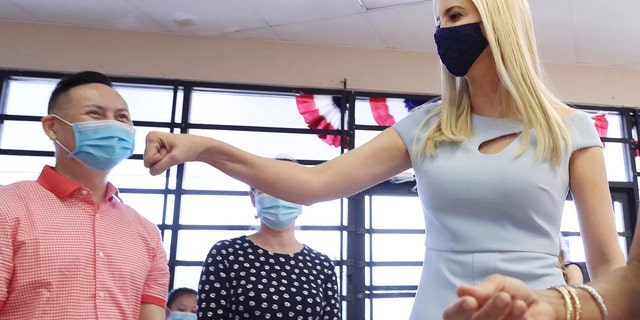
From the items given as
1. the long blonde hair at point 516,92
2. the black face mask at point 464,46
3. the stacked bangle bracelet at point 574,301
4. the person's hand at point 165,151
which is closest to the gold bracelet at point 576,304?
the stacked bangle bracelet at point 574,301

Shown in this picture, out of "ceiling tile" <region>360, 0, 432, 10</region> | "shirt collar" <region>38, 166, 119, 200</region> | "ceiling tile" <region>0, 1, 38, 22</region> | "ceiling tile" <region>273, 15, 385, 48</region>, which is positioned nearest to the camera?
"shirt collar" <region>38, 166, 119, 200</region>

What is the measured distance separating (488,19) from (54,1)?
385 cm

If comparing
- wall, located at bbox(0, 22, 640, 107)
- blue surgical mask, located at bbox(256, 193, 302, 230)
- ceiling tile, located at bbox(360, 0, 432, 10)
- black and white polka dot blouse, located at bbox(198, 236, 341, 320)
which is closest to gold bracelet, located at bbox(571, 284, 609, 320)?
black and white polka dot blouse, located at bbox(198, 236, 341, 320)

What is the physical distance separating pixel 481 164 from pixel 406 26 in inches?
135

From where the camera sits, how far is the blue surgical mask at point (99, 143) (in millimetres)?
1884

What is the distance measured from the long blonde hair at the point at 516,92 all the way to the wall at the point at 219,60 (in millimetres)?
3464

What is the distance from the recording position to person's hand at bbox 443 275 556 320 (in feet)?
2.04

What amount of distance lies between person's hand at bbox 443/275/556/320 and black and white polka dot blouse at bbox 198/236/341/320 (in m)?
1.62

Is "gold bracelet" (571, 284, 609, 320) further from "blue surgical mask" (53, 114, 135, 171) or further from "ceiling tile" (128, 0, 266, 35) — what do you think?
"ceiling tile" (128, 0, 266, 35)

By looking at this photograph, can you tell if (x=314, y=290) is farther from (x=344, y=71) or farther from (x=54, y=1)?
(x=54, y=1)

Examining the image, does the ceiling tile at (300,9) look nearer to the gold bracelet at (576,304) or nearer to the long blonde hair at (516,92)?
the long blonde hair at (516,92)

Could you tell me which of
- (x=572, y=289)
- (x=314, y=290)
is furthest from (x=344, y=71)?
(x=572, y=289)

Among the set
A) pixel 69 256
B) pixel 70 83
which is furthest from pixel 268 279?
pixel 70 83

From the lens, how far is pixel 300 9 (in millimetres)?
3967
